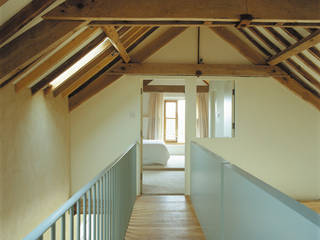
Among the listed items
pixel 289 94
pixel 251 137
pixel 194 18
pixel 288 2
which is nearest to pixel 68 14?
pixel 194 18

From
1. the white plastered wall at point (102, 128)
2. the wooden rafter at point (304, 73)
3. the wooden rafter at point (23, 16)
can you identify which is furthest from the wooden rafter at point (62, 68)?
the wooden rafter at point (304, 73)

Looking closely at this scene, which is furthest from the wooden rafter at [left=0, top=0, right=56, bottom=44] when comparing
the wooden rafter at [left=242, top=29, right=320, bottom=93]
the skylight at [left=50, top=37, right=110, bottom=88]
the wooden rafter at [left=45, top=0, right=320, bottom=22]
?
the wooden rafter at [left=242, top=29, right=320, bottom=93]

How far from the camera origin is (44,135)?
3.56 meters

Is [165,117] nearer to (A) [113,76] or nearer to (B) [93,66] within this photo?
(A) [113,76]

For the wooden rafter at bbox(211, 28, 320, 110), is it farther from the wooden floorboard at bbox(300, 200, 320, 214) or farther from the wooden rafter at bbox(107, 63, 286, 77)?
the wooden floorboard at bbox(300, 200, 320, 214)

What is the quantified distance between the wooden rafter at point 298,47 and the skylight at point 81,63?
2585 mm

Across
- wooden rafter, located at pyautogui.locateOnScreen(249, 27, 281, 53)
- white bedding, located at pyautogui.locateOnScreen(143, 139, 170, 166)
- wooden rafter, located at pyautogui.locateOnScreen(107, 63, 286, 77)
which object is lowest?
white bedding, located at pyautogui.locateOnScreen(143, 139, 170, 166)

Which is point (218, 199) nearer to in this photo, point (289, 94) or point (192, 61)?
point (192, 61)

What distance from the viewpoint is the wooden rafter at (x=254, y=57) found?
4477 mm

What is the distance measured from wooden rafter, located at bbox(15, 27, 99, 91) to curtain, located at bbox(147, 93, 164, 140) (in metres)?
6.17

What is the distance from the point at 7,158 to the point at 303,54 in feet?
14.1

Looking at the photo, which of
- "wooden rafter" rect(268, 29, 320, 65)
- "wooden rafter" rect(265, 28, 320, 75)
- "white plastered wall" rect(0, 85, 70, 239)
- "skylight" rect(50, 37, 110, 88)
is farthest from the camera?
"wooden rafter" rect(265, 28, 320, 75)

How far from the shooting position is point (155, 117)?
891cm

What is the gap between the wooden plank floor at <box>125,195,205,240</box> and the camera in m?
2.86
